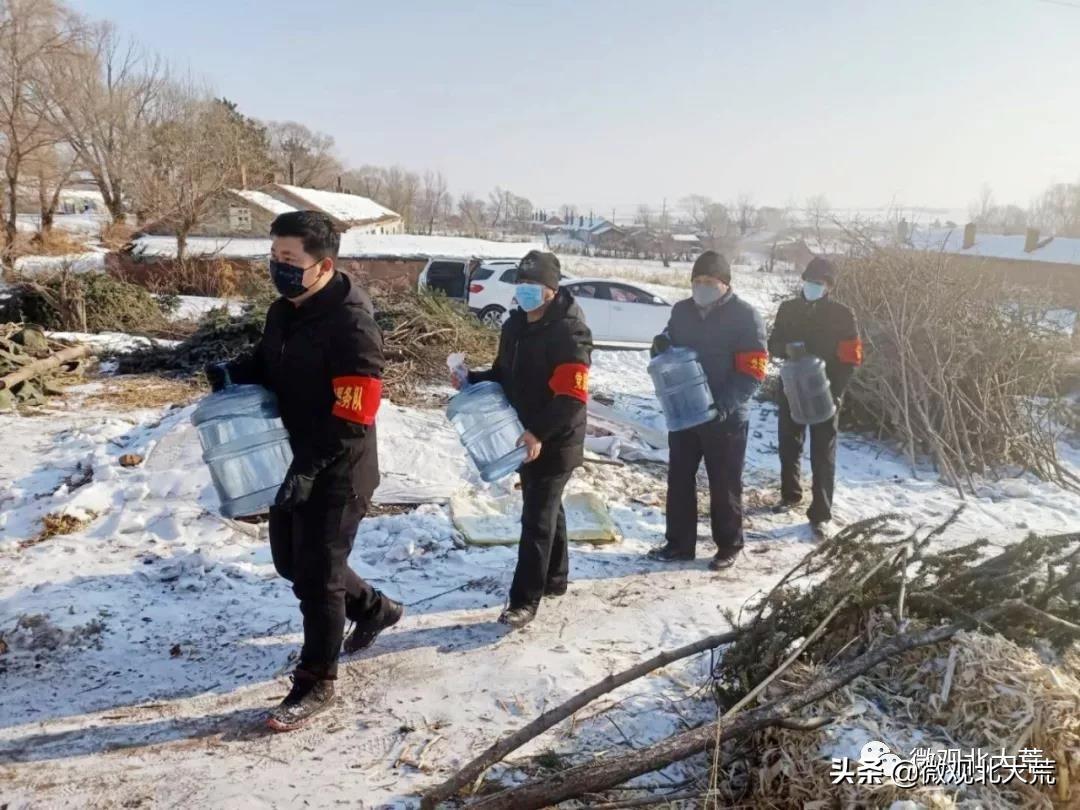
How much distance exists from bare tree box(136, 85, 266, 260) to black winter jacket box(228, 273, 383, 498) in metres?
19.2

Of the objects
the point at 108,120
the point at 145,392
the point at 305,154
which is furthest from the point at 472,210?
the point at 145,392

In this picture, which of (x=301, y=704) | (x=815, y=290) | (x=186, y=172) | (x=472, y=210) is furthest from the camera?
(x=472, y=210)

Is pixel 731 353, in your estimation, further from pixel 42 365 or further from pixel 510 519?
pixel 42 365

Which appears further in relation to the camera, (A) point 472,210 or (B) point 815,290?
(A) point 472,210

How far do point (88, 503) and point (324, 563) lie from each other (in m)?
3.09

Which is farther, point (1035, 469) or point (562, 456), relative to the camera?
point (1035, 469)

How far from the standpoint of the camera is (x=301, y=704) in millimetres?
2879

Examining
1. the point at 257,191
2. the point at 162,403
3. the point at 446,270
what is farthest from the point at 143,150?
the point at 162,403

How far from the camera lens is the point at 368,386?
2693mm

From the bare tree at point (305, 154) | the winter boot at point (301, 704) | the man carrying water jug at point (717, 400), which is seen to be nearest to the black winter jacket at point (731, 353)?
the man carrying water jug at point (717, 400)

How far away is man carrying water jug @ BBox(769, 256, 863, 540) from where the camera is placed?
5285 mm

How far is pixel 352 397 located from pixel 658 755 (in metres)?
1.63

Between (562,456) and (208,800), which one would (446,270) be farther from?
(208,800)

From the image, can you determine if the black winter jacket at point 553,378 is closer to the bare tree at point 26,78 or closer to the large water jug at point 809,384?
the large water jug at point 809,384
